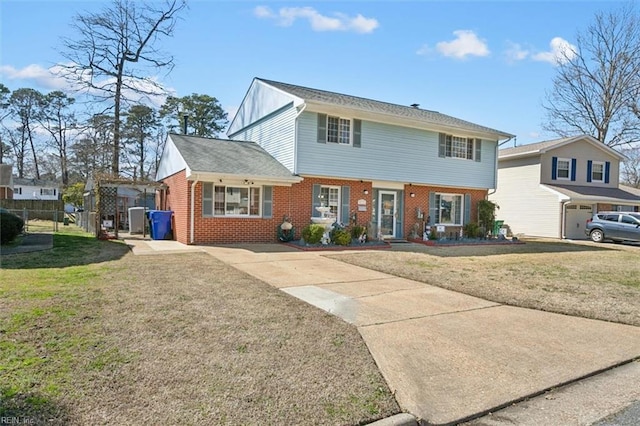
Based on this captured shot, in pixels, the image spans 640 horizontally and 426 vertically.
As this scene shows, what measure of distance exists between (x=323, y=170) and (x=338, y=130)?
1.81m

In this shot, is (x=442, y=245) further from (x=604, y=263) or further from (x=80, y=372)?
(x=80, y=372)

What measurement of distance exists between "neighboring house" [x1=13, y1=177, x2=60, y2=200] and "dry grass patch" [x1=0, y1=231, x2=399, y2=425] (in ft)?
158

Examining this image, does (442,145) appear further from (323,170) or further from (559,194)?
(559,194)

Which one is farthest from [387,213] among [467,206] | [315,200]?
[467,206]

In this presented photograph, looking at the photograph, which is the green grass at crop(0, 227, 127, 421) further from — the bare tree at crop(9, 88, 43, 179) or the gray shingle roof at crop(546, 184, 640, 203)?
the bare tree at crop(9, 88, 43, 179)

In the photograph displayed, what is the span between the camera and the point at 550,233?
22266 millimetres

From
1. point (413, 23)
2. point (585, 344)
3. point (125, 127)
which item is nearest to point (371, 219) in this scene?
point (413, 23)

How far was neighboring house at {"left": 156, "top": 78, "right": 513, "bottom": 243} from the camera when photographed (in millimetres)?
13828

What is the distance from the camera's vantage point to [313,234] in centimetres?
1350

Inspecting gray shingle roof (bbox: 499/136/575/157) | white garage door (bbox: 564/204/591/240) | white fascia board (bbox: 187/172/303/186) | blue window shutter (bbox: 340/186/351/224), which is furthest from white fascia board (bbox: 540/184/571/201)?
white fascia board (bbox: 187/172/303/186)

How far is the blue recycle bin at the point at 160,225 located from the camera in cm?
1516

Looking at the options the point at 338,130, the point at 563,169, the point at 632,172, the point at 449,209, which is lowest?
the point at 449,209

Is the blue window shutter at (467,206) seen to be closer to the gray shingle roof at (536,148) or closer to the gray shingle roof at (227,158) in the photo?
the gray shingle roof at (536,148)

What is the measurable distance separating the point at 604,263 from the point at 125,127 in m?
35.1
